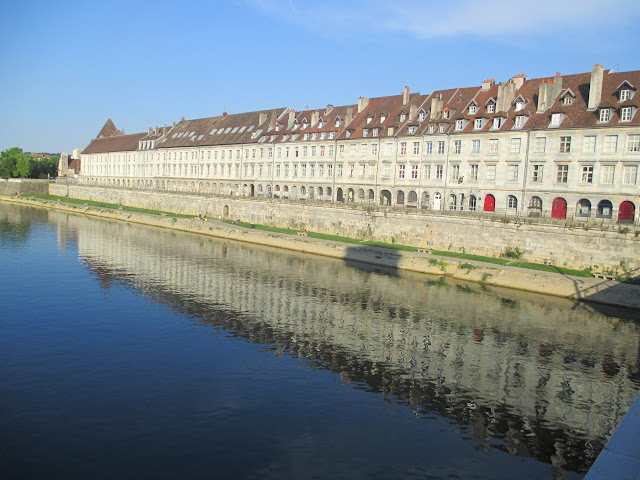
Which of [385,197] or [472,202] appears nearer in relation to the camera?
[472,202]

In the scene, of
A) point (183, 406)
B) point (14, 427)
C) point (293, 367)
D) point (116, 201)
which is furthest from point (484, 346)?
point (116, 201)

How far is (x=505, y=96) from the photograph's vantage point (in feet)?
164

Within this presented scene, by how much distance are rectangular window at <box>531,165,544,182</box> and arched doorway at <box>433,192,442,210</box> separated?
31.5 feet

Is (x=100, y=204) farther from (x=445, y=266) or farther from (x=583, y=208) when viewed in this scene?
(x=583, y=208)

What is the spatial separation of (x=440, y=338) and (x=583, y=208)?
2560cm

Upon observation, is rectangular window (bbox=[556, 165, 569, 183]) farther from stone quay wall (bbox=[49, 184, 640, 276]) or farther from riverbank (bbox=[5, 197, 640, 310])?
riverbank (bbox=[5, 197, 640, 310])

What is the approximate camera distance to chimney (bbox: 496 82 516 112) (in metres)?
50.1

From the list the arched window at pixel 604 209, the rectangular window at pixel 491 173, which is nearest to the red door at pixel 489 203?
the rectangular window at pixel 491 173

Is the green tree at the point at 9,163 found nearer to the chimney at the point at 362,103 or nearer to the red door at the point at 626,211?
the chimney at the point at 362,103

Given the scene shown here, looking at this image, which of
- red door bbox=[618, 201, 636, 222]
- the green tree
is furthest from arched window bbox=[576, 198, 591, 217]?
the green tree

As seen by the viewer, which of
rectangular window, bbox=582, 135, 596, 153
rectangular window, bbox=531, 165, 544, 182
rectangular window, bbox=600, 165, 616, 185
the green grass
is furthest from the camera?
the green grass

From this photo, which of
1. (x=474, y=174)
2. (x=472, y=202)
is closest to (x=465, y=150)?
(x=474, y=174)

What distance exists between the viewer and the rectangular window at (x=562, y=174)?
1757 inches

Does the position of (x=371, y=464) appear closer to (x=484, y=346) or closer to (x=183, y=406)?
(x=183, y=406)
